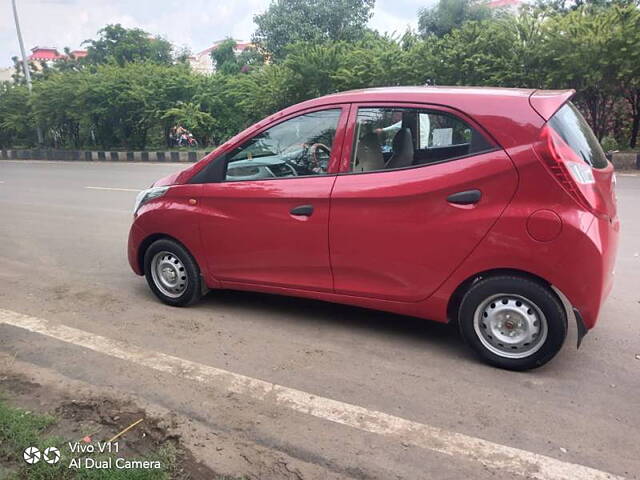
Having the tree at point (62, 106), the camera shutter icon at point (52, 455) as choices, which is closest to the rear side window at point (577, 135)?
the camera shutter icon at point (52, 455)

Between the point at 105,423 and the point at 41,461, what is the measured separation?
0.40m

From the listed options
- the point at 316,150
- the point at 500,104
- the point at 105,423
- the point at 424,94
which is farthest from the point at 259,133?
the point at 105,423

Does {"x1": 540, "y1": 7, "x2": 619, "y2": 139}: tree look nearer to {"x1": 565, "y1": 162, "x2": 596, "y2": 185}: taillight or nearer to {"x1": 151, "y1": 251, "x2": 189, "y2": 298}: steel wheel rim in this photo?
{"x1": 565, "y1": 162, "x2": 596, "y2": 185}: taillight

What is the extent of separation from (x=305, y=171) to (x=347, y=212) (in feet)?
1.65

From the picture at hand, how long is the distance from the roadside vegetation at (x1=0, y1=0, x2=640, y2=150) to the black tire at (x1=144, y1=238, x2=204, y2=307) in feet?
43.6

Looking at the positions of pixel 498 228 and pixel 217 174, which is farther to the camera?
pixel 217 174

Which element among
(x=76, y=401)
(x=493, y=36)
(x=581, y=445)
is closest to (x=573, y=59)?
(x=493, y=36)

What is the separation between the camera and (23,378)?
11.4 feet

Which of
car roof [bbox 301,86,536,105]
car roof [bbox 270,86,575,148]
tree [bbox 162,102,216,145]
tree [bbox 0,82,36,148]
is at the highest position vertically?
tree [bbox 0,82,36,148]

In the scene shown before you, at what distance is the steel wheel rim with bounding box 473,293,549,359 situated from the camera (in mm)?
3350

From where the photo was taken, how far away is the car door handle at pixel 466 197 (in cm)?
333

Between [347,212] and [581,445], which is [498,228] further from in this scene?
[581,445]

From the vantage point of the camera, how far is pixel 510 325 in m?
3.43

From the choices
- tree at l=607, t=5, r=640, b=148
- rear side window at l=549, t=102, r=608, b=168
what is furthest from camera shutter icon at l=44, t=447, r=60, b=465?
tree at l=607, t=5, r=640, b=148
